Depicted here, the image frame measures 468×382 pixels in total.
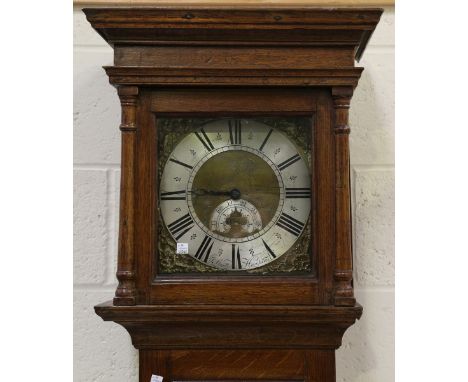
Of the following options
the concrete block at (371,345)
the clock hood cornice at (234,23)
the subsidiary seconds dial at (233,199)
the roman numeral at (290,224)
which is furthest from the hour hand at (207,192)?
the concrete block at (371,345)

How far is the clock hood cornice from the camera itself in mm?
993

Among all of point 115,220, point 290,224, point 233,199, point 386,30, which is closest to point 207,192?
point 233,199

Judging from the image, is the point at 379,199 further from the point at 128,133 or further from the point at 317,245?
the point at 128,133

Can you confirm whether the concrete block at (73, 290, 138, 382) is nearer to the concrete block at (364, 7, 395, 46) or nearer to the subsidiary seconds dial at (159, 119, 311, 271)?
the subsidiary seconds dial at (159, 119, 311, 271)

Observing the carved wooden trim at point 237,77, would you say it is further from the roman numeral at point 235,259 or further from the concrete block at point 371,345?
the concrete block at point 371,345

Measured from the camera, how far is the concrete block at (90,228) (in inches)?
Answer: 49.4

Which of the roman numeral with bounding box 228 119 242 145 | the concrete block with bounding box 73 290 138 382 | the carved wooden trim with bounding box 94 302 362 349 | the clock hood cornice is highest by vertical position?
the clock hood cornice

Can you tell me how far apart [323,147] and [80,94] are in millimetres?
554

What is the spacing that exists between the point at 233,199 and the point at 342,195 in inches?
7.5

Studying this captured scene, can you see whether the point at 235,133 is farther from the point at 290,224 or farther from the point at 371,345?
the point at 371,345

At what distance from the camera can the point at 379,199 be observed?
1.26 m

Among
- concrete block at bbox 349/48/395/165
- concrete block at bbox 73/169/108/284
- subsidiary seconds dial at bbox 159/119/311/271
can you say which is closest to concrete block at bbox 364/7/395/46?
concrete block at bbox 349/48/395/165

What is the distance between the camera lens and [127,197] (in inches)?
40.3

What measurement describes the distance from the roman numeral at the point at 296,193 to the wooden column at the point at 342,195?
58 millimetres
